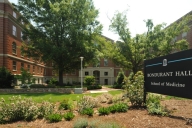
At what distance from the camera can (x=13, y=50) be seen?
2838 cm

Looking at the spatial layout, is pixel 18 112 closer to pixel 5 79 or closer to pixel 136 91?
pixel 136 91

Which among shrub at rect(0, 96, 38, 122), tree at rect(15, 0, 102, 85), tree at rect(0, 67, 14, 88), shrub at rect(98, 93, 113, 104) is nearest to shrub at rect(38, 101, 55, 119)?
shrub at rect(0, 96, 38, 122)

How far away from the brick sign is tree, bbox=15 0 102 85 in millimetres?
15847

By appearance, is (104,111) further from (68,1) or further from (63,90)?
(68,1)

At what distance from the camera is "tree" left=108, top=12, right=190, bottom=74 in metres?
24.2

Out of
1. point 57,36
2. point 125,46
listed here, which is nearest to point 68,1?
point 57,36

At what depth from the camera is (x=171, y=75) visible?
5.81 meters

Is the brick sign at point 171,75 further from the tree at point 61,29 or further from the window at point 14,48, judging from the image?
the window at point 14,48

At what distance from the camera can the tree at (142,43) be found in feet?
79.5

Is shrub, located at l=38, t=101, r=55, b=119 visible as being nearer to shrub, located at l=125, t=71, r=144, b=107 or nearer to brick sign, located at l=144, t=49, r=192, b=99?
shrub, located at l=125, t=71, r=144, b=107

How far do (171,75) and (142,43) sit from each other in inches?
773

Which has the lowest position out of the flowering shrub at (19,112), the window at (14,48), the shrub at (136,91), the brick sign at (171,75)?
the flowering shrub at (19,112)

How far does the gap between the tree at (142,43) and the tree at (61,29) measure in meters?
3.60

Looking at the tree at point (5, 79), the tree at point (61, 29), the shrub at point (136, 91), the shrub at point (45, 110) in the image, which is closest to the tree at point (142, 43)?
the tree at point (61, 29)
